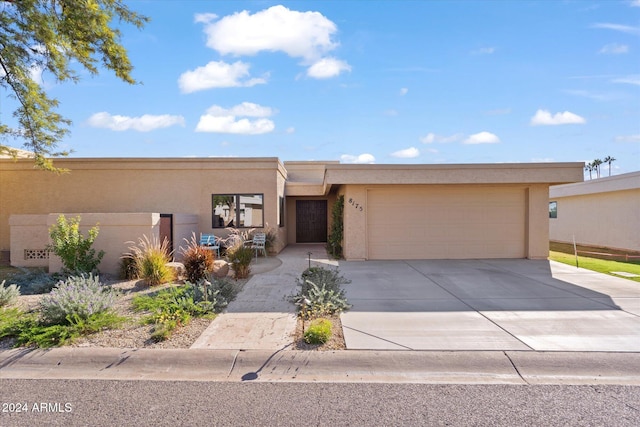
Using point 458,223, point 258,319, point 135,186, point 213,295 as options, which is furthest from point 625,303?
point 135,186

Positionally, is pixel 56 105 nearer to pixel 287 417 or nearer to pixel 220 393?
pixel 220 393

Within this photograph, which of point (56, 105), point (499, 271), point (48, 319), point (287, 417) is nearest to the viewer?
point (287, 417)

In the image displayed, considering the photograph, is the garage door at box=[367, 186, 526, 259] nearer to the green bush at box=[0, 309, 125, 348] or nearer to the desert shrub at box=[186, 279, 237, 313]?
the desert shrub at box=[186, 279, 237, 313]

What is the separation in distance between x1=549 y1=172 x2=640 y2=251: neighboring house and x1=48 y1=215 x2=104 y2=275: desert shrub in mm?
19429

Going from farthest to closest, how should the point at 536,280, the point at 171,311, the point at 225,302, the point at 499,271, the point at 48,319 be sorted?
the point at 499,271 → the point at 536,280 → the point at 225,302 → the point at 171,311 → the point at 48,319

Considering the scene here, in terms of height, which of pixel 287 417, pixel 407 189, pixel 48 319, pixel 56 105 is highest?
pixel 56 105

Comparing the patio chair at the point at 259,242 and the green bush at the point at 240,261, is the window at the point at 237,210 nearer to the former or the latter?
the patio chair at the point at 259,242

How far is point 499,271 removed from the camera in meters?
9.84

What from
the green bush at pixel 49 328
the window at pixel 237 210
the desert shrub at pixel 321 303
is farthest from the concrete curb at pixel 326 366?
the window at pixel 237 210

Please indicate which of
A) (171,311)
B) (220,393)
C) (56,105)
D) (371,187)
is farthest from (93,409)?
(56,105)

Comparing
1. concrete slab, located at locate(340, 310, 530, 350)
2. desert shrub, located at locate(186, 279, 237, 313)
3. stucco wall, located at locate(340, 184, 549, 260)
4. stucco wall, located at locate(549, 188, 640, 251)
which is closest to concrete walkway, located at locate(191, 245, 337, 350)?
desert shrub, located at locate(186, 279, 237, 313)

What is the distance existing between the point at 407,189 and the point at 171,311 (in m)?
8.86

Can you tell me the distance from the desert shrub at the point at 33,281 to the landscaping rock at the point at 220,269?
360cm

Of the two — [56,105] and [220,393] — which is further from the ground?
[56,105]
